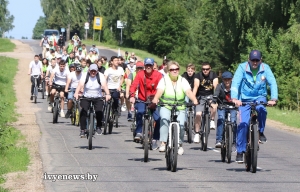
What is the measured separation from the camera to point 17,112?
30000mm

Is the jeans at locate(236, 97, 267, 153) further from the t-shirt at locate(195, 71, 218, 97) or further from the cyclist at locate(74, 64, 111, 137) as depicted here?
the cyclist at locate(74, 64, 111, 137)

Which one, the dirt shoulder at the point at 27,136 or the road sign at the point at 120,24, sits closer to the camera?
the dirt shoulder at the point at 27,136

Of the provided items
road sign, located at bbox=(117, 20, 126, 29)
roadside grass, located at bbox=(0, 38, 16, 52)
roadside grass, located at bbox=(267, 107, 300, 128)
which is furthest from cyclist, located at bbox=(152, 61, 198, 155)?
road sign, located at bbox=(117, 20, 126, 29)

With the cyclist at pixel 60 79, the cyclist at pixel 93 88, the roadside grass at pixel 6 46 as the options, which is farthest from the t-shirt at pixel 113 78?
the roadside grass at pixel 6 46

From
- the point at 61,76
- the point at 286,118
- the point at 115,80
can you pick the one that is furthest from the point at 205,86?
the point at 286,118

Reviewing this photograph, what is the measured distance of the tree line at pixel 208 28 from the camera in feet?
149

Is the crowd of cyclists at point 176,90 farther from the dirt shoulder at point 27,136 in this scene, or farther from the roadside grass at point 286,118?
the roadside grass at point 286,118

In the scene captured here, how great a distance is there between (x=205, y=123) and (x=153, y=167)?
339 centimetres

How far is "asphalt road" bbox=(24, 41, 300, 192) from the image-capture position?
12289 mm

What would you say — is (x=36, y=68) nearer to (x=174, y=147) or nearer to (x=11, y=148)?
(x=11, y=148)

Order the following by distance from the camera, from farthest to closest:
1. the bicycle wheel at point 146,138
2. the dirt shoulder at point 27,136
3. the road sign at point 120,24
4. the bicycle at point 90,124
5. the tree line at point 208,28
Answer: the road sign at point 120,24, the tree line at point 208,28, the bicycle at point 90,124, the bicycle wheel at point 146,138, the dirt shoulder at point 27,136

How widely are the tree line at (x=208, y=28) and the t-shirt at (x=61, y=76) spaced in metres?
16.8

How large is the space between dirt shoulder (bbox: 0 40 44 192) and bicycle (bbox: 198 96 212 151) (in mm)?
3463

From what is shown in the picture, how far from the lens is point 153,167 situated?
14.7 metres
